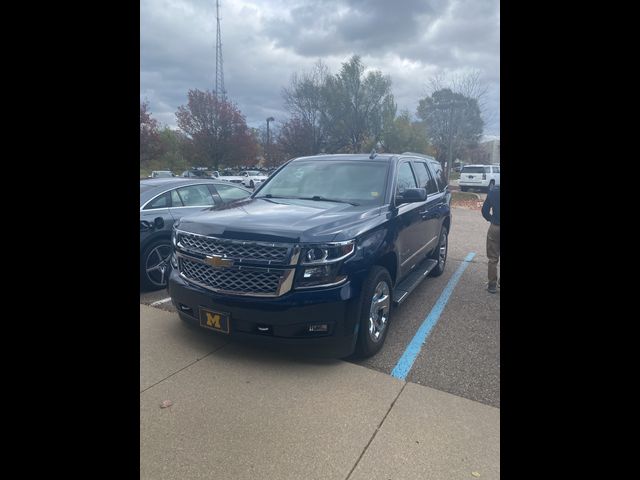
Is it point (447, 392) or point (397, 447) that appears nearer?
point (397, 447)

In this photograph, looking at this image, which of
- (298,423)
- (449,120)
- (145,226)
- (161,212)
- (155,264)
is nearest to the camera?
(298,423)

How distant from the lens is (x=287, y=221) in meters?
3.23

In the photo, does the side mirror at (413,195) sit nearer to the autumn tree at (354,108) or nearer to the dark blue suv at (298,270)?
the dark blue suv at (298,270)

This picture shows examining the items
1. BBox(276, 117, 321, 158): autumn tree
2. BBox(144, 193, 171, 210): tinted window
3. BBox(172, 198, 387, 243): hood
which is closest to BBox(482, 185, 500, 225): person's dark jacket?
BBox(172, 198, 387, 243): hood

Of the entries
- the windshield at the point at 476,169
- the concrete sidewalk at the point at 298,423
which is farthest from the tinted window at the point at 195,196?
the windshield at the point at 476,169

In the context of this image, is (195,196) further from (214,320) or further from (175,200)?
(214,320)

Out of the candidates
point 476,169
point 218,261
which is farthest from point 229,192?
point 476,169

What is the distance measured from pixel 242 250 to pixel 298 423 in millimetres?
1308

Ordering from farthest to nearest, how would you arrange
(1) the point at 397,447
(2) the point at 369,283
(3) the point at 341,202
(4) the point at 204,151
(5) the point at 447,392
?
(4) the point at 204,151 < (3) the point at 341,202 < (2) the point at 369,283 < (5) the point at 447,392 < (1) the point at 397,447
